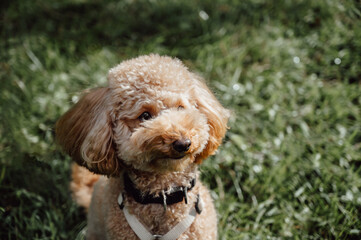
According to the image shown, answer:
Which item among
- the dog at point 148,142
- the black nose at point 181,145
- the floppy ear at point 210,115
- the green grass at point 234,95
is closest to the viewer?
the black nose at point 181,145

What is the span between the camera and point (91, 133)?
184cm

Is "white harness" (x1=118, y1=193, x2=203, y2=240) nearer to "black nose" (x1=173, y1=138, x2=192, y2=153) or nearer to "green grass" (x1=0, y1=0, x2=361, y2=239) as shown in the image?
"black nose" (x1=173, y1=138, x2=192, y2=153)

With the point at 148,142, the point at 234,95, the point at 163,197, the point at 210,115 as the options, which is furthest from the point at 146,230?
the point at 234,95

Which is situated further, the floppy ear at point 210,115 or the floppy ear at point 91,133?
the floppy ear at point 210,115

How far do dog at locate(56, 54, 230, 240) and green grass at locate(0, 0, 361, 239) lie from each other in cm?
74

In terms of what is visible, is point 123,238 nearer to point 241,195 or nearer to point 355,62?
point 241,195

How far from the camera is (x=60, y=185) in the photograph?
2.87m

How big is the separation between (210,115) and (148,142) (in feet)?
1.53

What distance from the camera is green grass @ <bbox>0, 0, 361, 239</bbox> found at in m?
2.69

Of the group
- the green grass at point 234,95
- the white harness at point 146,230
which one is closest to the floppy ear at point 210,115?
the white harness at point 146,230

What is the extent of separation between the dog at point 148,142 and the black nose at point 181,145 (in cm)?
2

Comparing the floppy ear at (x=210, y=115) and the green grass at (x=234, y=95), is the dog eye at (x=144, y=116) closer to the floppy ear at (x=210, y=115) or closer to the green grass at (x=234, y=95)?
the floppy ear at (x=210, y=115)

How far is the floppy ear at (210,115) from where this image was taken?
6.47ft

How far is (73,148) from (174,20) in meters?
2.59
